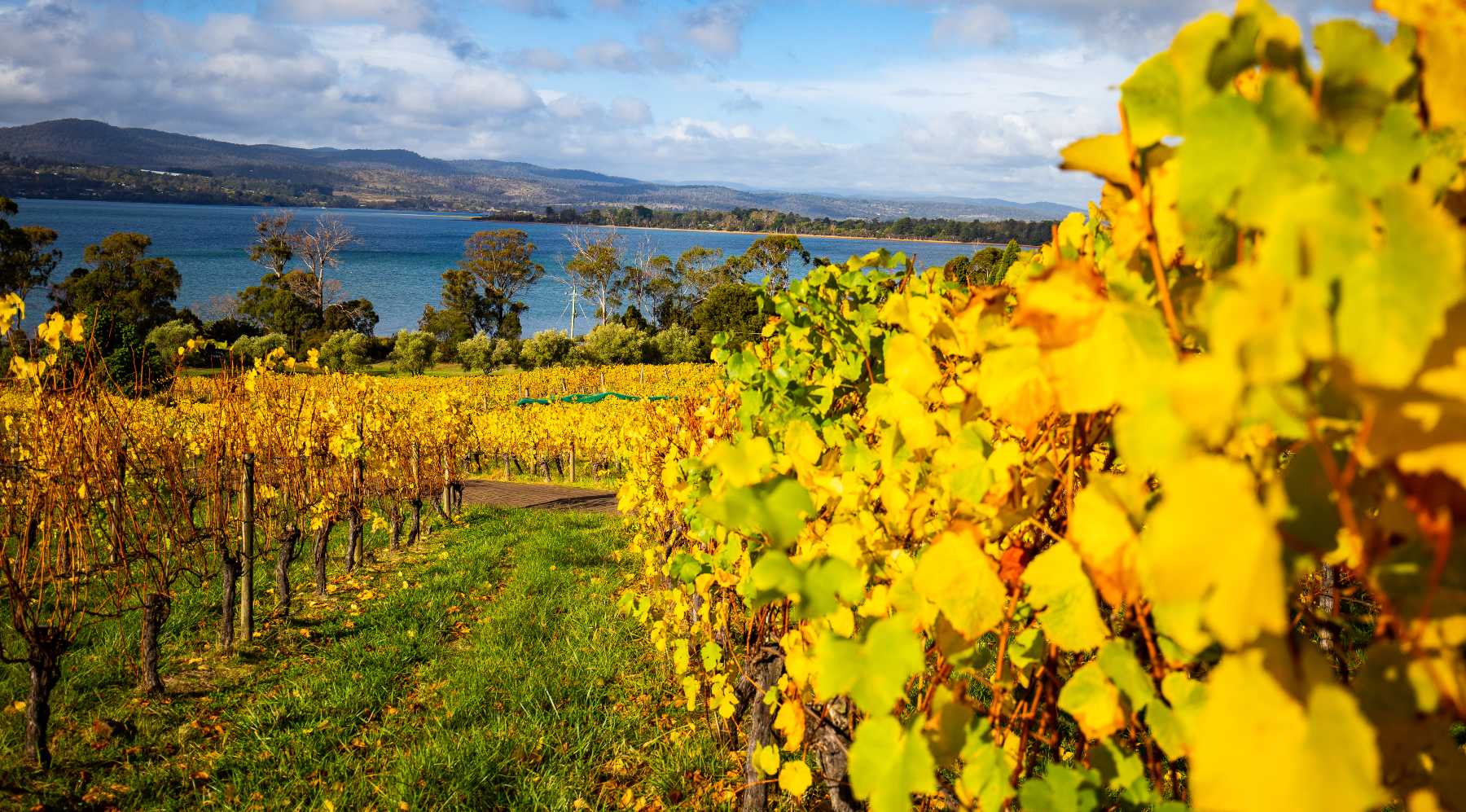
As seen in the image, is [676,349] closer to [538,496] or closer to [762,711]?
[538,496]

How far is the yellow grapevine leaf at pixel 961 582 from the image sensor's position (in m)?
0.80

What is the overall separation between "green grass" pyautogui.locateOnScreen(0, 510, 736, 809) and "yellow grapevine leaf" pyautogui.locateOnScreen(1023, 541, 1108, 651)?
9.64 ft

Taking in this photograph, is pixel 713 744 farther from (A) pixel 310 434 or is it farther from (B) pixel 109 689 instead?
(A) pixel 310 434

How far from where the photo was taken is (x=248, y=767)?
3.75 m

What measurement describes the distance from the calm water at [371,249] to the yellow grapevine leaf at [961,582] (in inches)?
1171

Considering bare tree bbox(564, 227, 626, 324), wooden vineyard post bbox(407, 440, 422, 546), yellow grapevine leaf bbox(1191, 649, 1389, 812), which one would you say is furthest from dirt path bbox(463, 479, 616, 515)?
bare tree bbox(564, 227, 626, 324)

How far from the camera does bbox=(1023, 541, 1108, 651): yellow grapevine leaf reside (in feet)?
2.54

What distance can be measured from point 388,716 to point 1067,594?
453cm

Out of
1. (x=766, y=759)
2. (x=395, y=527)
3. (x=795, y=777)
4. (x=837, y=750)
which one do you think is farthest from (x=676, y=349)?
(x=795, y=777)

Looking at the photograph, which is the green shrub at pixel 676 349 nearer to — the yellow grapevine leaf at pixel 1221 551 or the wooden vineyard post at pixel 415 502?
the wooden vineyard post at pixel 415 502

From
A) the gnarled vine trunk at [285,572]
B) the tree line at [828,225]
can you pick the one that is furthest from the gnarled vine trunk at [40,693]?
the tree line at [828,225]

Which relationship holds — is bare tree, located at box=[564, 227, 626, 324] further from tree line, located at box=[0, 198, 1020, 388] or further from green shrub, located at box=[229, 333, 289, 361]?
green shrub, located at box=[229, 333, 289, 361]

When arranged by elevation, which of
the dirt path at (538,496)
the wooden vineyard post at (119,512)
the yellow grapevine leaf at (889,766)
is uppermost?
the yellow grapevine leaf at (889,766)

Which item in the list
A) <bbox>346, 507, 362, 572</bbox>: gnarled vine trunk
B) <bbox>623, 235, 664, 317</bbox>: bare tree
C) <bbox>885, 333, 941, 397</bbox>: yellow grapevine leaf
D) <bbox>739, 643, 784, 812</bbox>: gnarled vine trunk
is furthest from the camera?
<bbox>623, 235, 664, 317</bbox>: bare tree
